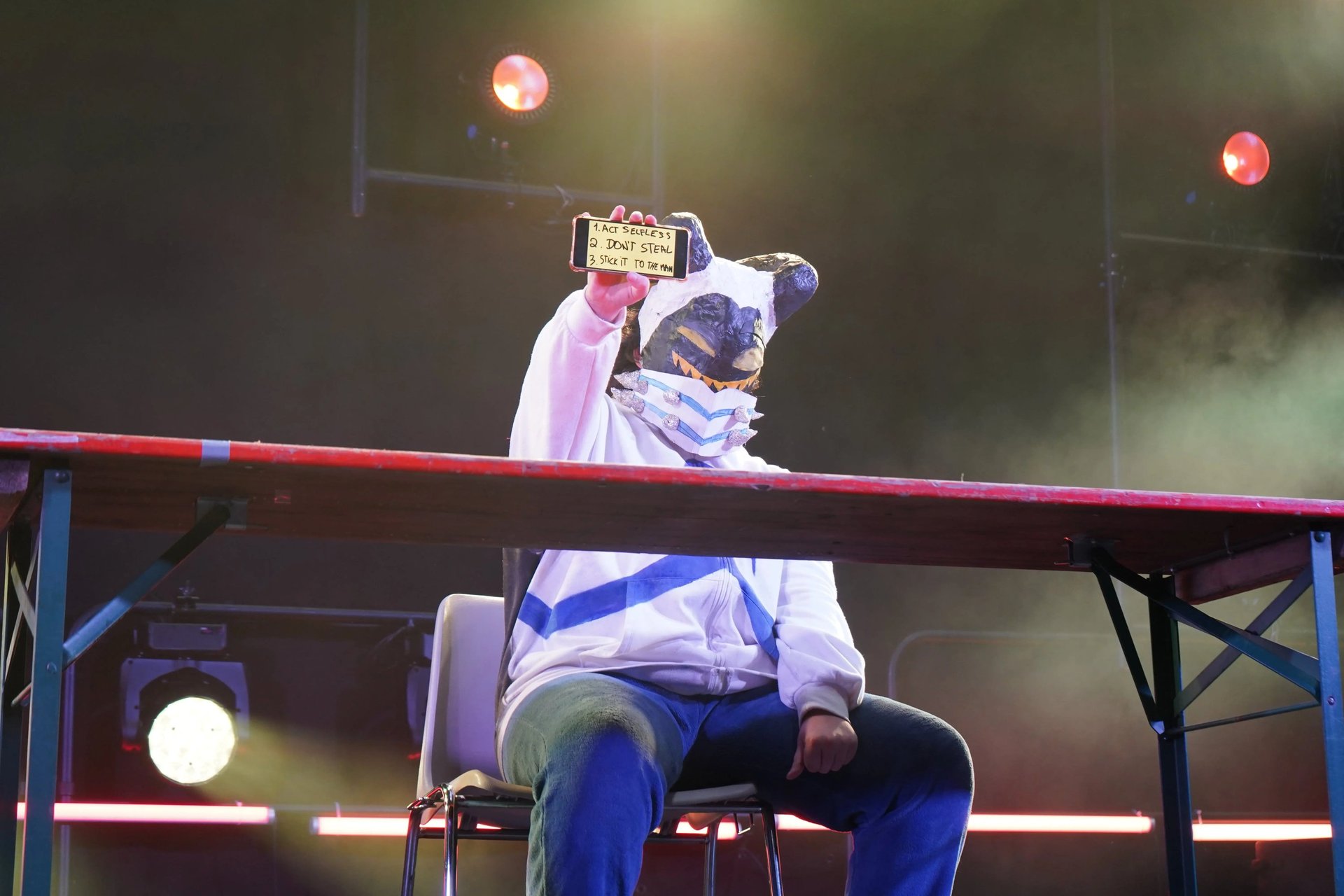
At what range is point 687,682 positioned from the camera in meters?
1.74

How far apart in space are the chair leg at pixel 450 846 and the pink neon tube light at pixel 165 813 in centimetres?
134

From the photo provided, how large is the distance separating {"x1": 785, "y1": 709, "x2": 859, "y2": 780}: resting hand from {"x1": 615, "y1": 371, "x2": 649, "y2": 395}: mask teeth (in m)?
0.62

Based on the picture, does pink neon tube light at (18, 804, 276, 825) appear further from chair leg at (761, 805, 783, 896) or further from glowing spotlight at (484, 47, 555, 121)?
glowing spotlight at (484, 47, 555, 121)

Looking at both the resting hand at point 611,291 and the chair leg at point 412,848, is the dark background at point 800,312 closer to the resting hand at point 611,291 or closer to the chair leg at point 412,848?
the chair leg at point 412,848

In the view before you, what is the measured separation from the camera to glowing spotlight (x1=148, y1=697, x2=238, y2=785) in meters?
2.91

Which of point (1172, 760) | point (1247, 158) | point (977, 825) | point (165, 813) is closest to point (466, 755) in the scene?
point (1172, 760)

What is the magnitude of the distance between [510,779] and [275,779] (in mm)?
1724

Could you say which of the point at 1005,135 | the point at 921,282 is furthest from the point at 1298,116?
the point at 921,282

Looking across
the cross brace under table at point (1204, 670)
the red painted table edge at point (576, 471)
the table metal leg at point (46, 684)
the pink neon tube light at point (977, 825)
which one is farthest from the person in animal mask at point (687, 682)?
the pink neon tube light at point (977, 825)

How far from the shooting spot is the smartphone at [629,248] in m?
1.53

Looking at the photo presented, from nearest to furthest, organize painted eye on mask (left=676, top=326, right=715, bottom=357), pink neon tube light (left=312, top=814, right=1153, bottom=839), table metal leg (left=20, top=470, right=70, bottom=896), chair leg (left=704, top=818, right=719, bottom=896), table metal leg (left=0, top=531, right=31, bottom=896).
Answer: table metal leg (left=20, top=470, right=70, bottom=896)
table metal leg (left=0, top=531, right=31, bottom=896)
painted eye on mask (left=676, top=326, right=715, bottom=357)
chair leg (left=704, top=818, right=719, bottom=896)
pink neon tube light (left=312, top=814, right=1153, bottom=839)

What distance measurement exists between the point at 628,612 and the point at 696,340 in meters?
0.56

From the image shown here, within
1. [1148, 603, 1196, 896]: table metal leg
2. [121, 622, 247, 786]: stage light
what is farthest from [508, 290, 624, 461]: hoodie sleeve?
[121, 622, 247, 786]: stage light

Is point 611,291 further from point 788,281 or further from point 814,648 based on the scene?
point 788,281
